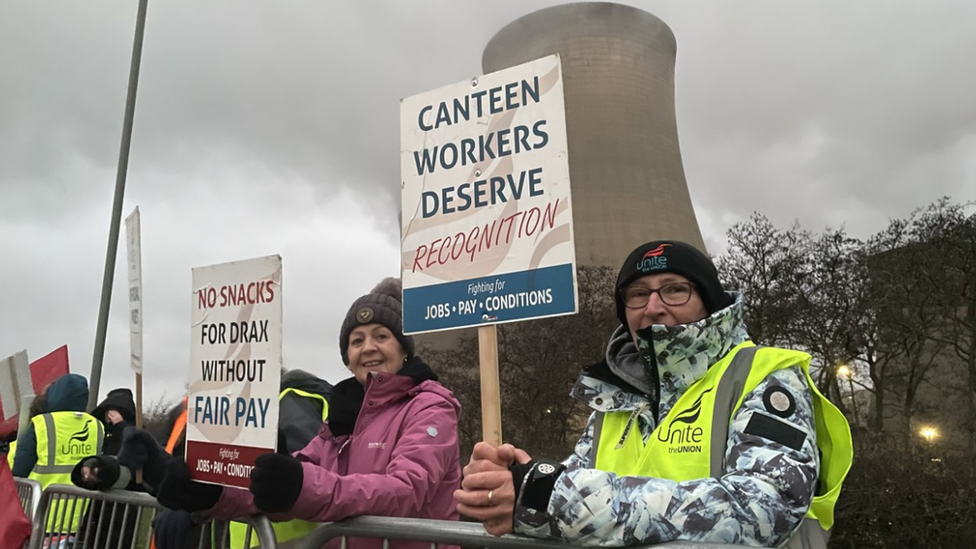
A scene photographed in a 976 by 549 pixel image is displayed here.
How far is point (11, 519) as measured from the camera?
2.71 m

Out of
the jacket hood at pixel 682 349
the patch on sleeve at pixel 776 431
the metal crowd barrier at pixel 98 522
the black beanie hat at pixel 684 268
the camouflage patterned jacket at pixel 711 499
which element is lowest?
the metal crowd barrier at pixel 98 522

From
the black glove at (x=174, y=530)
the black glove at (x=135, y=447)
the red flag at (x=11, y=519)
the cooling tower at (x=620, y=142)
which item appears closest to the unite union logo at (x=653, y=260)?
the black glove at (x=135, y=447)

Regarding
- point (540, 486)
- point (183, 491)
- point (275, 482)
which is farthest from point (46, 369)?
point (540, 486)

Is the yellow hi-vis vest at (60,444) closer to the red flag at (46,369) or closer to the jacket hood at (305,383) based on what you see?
the red flag at (46,369)

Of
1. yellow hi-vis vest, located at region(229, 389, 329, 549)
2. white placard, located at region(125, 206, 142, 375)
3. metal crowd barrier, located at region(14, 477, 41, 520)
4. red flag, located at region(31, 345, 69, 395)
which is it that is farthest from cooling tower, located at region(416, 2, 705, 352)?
yellow hi-vis vest, located at region(229, 389, 329, 549)

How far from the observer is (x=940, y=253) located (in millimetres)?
12516

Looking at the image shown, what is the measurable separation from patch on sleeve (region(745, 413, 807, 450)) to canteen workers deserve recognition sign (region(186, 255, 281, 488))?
94 centimetres

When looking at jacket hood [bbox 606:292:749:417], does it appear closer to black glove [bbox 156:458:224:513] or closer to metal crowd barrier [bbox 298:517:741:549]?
metal crowd barrier [bbox 298:517:741:549]

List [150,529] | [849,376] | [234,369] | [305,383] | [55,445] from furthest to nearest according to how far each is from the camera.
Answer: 1. [849,376]
2. [55,445]
3. [305,383]
4. [150,529]
5. [234,369]

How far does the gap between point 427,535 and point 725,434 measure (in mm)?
630

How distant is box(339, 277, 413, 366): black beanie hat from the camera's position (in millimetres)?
2211

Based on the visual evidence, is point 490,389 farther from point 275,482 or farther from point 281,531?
point 281,531

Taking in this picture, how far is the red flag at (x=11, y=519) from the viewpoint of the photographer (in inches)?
106

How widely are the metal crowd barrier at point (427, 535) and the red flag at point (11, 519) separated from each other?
1.63 meters
